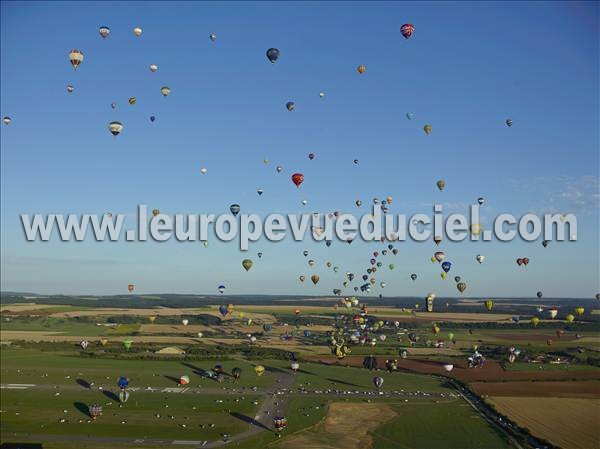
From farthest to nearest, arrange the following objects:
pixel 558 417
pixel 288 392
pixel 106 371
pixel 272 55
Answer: pixel 106 371 < pixel 288 392 < pixel 272 55 < pixel 558 417

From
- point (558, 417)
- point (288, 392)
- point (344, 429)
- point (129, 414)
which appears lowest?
point (288, 392)

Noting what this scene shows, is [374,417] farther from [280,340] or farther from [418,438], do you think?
[280,340]

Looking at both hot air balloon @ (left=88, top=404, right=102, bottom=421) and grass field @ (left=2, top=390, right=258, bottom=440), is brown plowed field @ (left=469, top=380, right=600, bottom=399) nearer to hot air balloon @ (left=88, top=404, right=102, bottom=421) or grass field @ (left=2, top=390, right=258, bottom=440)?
grass field @ (left=2, top=390, right=258, bottom=440)

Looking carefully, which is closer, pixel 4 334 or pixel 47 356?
pixel 47 356

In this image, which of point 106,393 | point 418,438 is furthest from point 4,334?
point 418,438

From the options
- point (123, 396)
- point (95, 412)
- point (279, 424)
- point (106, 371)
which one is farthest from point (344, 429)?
point (106, 371)

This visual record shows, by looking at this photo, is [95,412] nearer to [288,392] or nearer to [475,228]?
[288,392]
